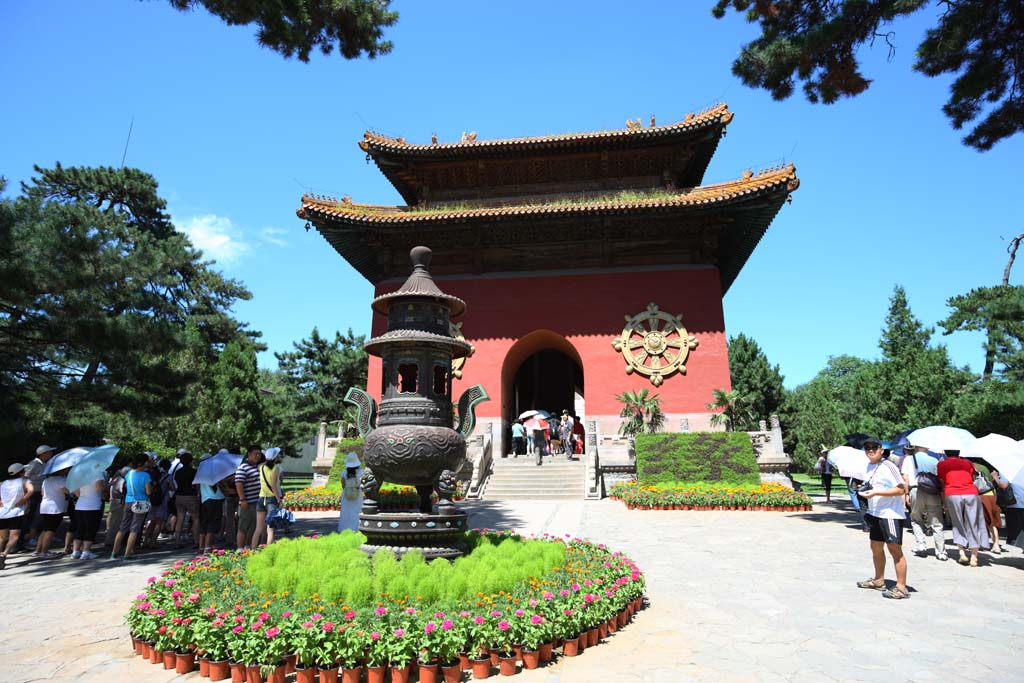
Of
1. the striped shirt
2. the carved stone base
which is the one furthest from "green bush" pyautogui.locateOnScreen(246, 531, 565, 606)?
the striped shirt

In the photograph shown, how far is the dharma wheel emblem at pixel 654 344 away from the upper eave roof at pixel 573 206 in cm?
311

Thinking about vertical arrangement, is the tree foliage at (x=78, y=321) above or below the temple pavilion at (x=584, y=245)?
below

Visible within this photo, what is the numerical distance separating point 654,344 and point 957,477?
9874 mm

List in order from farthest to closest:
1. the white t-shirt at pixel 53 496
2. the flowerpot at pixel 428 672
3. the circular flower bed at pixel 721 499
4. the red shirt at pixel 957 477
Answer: the circular flower bed at pixel 721 499
the white t-shirt at pixel 53 496
the red shirt at pixel 957 477
the flowerpot at pixel 428 672

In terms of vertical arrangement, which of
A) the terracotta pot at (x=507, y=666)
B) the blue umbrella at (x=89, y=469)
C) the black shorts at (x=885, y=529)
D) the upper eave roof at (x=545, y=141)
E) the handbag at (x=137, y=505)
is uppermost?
the upper eave roof at (x=545, y=141)

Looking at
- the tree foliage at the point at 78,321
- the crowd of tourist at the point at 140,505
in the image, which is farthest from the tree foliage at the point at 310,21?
the crowd of tourist at the point at 140,505

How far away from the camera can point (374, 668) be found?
134 inches

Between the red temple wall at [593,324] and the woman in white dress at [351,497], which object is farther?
the red temple wall at [593,324]

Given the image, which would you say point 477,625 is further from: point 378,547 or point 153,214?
point 153,214

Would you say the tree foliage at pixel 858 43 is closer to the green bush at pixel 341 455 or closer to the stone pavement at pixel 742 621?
the stone pavement at pixel 742 621

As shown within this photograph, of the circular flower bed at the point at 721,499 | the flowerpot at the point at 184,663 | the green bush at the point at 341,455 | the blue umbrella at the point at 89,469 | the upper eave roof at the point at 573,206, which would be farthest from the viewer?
the upper eave roof at the point at 573,206

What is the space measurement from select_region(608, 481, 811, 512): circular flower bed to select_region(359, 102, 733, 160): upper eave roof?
1091 centimetres

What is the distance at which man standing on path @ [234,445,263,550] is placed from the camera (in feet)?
24.2

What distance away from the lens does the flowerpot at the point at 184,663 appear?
3641mm
